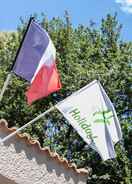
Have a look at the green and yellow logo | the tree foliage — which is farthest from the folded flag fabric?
the tree foliage

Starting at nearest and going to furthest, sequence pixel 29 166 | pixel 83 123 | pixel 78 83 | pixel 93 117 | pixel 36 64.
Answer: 1. pixel 36 64
2. pixel 83 123
3. pixel 93 117
4. pixel 29 166
5. pixel 78 83

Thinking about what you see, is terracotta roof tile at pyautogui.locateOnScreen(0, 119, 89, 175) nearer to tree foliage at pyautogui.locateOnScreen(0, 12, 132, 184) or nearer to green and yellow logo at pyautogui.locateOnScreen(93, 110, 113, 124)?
green and yellow logo at pyautogui.locateOnScreen(93, 110, 113, 124)

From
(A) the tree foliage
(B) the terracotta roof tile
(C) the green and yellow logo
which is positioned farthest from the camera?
(A) the tree foliage

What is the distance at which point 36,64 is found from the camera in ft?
35.0

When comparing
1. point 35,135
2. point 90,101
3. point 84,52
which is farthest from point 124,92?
point 90,101

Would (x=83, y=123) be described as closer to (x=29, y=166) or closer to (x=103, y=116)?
(x=103, y=116)

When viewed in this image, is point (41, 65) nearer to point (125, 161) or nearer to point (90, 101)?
point (90, 101)

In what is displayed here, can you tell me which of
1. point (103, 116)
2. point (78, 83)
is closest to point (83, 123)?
point (103, 116)

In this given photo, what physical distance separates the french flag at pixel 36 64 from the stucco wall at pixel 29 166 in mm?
969

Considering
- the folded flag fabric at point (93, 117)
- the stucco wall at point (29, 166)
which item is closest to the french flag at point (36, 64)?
the folded flag fabric at point (93, 117)

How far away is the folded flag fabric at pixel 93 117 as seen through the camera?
11117 mm

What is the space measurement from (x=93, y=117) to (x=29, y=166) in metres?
1.55

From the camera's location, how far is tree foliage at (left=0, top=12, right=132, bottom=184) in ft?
77.4

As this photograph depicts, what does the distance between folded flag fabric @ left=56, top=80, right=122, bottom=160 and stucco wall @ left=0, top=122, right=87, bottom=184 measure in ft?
3.38
